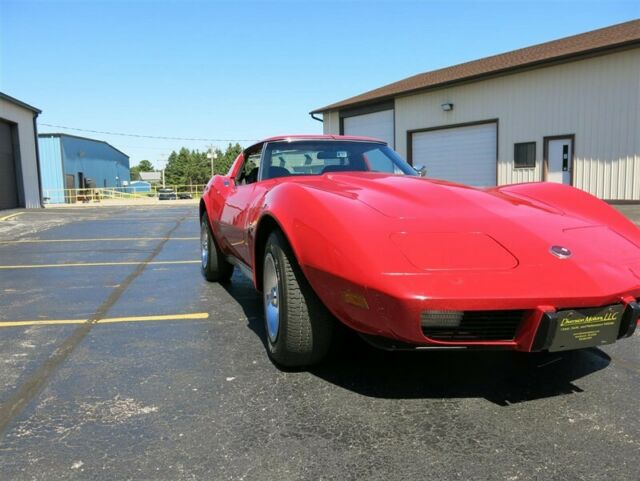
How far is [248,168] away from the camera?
470 cm

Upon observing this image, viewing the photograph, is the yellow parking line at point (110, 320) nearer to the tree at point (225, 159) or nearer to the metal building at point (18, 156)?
the metal building at point (18, 156)

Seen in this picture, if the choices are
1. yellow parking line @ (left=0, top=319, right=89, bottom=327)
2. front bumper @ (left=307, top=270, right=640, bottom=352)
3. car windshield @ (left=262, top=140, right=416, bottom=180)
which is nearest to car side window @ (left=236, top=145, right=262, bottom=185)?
car windshield @ (left=262, top=140, right=416, bottom=180)

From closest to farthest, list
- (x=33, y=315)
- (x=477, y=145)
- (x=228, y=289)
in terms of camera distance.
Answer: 1. (x=33, y=315)
2. (x=228, y=289)
3. (x=477, y=145)

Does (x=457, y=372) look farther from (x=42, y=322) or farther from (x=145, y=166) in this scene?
(x=145, y=166)

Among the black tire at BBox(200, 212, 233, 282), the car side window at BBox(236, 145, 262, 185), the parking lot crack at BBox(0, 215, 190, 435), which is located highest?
the car side window at BBox(236, 145, 262, 185)

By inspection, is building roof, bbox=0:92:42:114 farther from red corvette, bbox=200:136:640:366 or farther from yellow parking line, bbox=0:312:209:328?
red corvette, bbox=200:136:640:366

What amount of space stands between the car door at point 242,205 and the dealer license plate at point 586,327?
1.96m

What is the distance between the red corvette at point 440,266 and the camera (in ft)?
7.15

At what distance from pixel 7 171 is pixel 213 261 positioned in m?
Answer: 18.3

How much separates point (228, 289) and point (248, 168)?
133 cm

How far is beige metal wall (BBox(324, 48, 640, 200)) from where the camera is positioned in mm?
14031

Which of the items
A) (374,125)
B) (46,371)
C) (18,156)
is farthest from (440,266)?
(18,156)

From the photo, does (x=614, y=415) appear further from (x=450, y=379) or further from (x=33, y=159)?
(x=33, y=159)

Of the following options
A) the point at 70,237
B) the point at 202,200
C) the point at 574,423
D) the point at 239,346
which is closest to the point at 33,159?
the point at 70,237
